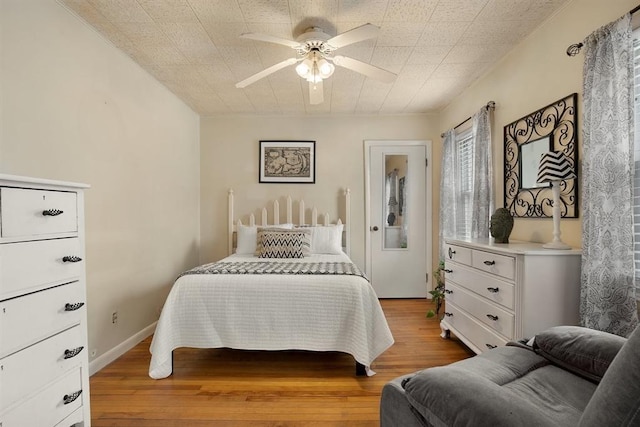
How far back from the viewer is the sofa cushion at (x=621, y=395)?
600 mm

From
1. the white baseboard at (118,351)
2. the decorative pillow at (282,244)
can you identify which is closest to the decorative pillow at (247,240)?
the decorative pillow at (282,244)

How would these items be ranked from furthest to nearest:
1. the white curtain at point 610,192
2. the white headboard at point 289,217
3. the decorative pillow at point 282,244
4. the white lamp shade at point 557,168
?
the white headboard at point 289,217, the decorative pillow at point 282,244, the white lamp shade at point 557,168, the white curtain at point 610,192

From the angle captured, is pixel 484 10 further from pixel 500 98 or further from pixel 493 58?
pixel 500 98

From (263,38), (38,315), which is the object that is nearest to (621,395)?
(38,315)

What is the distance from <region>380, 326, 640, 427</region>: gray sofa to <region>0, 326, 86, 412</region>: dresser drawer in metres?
1.32

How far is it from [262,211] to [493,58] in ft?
9.73

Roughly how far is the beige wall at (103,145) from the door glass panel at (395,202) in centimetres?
257

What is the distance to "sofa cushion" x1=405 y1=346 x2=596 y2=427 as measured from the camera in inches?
31.9

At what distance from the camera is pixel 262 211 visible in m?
4.16

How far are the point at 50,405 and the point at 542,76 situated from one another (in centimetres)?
334

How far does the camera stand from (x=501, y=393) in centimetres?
87

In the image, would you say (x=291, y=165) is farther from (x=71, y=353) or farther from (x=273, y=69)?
(x=71, y=353)

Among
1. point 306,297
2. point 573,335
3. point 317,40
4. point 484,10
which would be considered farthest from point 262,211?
point 573,335

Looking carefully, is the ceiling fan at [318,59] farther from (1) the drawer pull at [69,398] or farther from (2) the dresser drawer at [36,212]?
(1) the drawer pull at [69,398]
